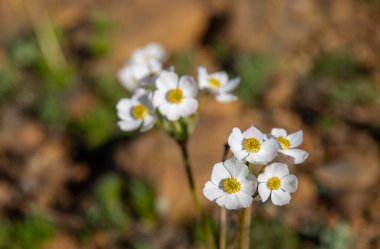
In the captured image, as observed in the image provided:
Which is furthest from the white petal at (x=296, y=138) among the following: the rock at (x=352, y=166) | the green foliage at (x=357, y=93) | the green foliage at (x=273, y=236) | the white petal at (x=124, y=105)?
the green foliage at (x=357, y=93)

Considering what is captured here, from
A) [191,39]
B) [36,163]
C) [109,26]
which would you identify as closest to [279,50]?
[191,39]

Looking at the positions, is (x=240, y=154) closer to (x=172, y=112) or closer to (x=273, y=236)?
(x=172, y=112)

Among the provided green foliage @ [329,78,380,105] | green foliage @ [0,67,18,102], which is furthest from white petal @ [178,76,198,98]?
green foliage @ [0,67,18,102]

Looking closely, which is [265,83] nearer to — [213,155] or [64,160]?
[213,155]

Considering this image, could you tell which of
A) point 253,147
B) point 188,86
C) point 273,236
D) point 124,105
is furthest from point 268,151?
point 273,236

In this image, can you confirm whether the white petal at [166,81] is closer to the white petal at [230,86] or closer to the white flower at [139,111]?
the white flower at [139,111]

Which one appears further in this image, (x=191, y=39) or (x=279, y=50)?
(x=191, y=39)

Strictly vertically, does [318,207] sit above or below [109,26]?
below
